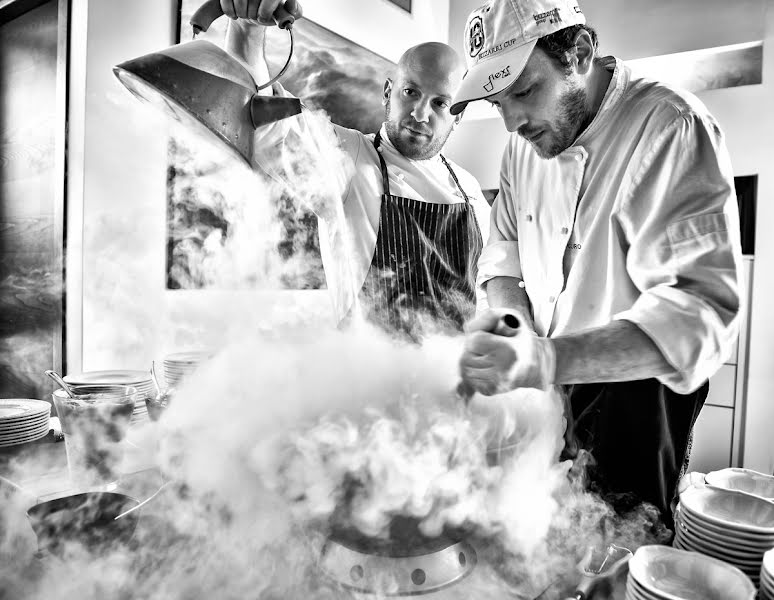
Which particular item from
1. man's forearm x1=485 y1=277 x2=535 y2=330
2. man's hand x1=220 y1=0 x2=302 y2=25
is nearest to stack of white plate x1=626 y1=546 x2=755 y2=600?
man's forearm x1=485 y1=277 x2=535 y2=330

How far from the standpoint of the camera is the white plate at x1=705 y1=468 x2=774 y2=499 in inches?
49.2

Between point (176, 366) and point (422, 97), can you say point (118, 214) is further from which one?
point (422, 97)

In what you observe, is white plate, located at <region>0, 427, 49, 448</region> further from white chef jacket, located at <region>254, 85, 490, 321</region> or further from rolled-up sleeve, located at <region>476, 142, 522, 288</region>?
rolled-up sleeve, located at <region>476, 142, 522, 288</region>

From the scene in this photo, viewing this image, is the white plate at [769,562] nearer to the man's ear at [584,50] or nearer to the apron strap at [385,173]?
the man's ear at [584,50]

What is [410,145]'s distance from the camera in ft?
8.89

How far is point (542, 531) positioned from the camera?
43.8 inches

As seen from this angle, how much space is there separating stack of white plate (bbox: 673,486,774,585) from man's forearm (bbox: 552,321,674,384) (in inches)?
10.7

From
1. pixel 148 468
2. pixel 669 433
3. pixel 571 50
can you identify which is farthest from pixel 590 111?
pixel 148 468

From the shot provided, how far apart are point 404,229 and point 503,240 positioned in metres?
0.77

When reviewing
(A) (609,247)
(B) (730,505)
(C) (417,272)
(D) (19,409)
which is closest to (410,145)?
(C) (417,272)

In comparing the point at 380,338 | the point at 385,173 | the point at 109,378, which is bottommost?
the point at 109,378

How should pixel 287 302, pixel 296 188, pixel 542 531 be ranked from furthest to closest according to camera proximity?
pixel 287 302 < pixel 296 188 < pixel 542 531

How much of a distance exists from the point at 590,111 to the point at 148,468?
5.05ft

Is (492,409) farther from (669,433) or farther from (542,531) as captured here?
(669,433)
